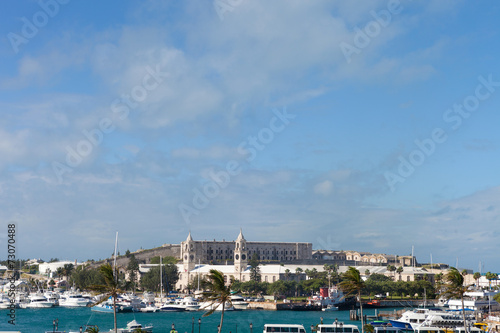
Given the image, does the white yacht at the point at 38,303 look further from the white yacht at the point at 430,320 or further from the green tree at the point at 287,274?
the white yacht at the point at 430,320

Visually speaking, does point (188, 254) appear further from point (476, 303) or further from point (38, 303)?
point (476, 303)

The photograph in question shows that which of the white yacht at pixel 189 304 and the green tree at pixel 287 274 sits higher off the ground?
the green tree at pixel 287 274

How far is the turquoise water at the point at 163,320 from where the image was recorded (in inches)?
3324

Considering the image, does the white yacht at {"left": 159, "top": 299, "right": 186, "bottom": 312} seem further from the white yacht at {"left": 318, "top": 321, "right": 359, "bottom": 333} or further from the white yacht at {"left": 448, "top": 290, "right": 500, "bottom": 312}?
the white yacht at {"left": 318, "top": 321, "right": 359, "bottom": 333}

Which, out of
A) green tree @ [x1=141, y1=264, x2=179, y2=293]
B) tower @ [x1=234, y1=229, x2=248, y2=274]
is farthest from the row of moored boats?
tower @ [x1=234, y1=229, x2=248, y2=274]

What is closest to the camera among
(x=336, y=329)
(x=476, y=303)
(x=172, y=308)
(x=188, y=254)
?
(x=336, y=329)

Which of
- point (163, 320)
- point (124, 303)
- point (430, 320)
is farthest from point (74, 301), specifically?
point (430, 320)

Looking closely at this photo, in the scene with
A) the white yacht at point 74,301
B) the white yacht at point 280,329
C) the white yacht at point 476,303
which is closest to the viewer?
the white yacht at point 280,329

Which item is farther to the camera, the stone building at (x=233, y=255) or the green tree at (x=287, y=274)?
the stone building at (x=233, y=255)

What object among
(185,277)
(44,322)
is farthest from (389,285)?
(44,322)

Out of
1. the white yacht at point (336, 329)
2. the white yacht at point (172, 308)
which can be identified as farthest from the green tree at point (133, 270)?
the white yacht at point (336, 329)

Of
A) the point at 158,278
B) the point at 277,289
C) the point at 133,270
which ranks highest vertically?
the point at 133,270

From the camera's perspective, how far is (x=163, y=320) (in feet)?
330

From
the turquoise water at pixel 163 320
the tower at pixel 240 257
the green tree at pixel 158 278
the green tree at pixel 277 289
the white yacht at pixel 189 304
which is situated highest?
the tower at pixel 240 257
